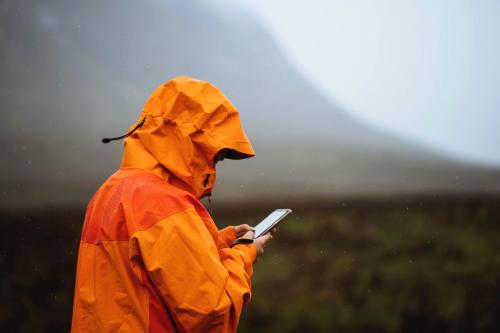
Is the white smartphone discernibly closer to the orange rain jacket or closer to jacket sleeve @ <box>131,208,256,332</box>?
the orange rain jacket

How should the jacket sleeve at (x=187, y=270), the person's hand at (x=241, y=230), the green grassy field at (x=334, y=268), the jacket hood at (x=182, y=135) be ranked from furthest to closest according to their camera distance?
the green grassy field at (x=334, y=268), the person's hand at (x=241, y=230), the jacket hood at (x=182, y=135), the jacket sleeve at (x=187, y=270)

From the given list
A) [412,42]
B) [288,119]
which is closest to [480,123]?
[412,42]

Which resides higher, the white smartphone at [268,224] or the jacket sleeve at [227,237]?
the white smartphone at [268,224]

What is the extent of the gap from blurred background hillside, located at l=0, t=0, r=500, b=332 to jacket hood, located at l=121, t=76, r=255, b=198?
1.19 m

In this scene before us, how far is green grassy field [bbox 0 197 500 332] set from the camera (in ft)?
9.16

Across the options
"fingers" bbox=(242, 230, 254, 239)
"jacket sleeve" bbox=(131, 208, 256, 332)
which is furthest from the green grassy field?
"jacket sleeve" bbox=(131, 208, 256, 332)

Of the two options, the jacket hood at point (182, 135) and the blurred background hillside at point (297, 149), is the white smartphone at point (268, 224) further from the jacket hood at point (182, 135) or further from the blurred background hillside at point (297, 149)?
the blurred background hillside at point (297, 149)

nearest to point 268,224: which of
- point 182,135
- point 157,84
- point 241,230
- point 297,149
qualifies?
point 241,230

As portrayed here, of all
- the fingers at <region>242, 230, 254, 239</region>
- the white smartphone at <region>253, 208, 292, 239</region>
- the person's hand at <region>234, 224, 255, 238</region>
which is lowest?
the person's hand at <region>234, 224, 255, 238</region>

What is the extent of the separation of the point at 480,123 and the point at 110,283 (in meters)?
2.23

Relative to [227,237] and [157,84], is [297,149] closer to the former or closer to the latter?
[157,84]

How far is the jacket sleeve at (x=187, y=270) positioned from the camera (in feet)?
4.59

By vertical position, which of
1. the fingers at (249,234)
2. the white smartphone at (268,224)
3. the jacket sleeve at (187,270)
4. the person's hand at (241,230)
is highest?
the jacket sleeve at (187,270)

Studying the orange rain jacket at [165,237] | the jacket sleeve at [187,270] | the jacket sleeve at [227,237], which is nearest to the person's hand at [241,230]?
the jacket sleeve at [227,237]
